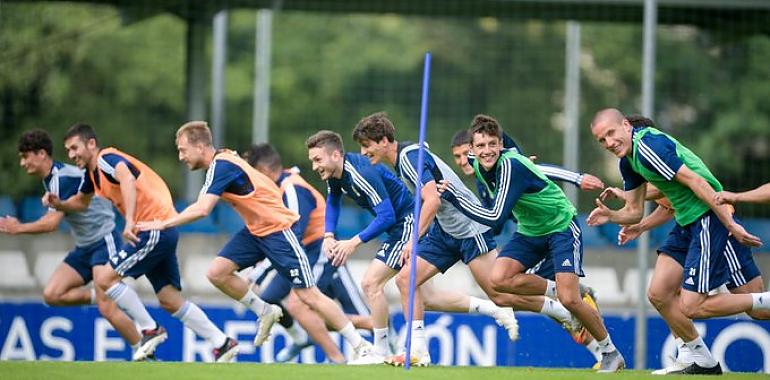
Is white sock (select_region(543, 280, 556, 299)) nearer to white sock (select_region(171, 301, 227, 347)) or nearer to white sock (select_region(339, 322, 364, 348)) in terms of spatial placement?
white sock (select_region(339, 322, 364, 348))

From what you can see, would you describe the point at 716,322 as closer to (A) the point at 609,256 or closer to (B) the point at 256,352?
(A) the point at 609,256

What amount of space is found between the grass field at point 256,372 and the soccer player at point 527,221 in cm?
48

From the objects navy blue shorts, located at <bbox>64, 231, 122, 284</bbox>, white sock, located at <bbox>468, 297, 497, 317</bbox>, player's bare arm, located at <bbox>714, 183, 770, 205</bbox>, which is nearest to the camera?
player's bare arm, located at <bbox>714, 183, 770, 205</bbox>

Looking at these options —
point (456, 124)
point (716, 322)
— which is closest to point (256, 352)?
point (716, 322)

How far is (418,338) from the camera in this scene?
10078mm

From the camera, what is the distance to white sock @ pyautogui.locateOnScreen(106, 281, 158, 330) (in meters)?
11.4

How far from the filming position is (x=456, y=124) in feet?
85.0

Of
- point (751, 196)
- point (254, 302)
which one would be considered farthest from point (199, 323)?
point (751, 196)

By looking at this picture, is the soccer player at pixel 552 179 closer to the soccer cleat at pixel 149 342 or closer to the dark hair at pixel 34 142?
the soccer cleat at pixel 149 342

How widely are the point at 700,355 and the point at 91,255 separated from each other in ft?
18.1

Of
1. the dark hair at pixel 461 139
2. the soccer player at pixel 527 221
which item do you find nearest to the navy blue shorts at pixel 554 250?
the soccer player at pixel 527 221

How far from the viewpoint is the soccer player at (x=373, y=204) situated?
399 inches

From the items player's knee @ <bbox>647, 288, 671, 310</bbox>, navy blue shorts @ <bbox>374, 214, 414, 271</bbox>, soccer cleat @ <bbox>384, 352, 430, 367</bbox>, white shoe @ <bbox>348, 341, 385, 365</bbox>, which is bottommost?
white shoe @ <bbox>348, 341, 385, 365</bbox>

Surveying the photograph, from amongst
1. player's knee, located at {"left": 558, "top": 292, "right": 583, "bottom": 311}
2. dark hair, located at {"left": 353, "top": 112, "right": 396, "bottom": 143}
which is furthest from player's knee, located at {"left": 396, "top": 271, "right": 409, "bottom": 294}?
player's knee, located at {"left": 558, "top": 292, "right": 583, "bottom": 311}
